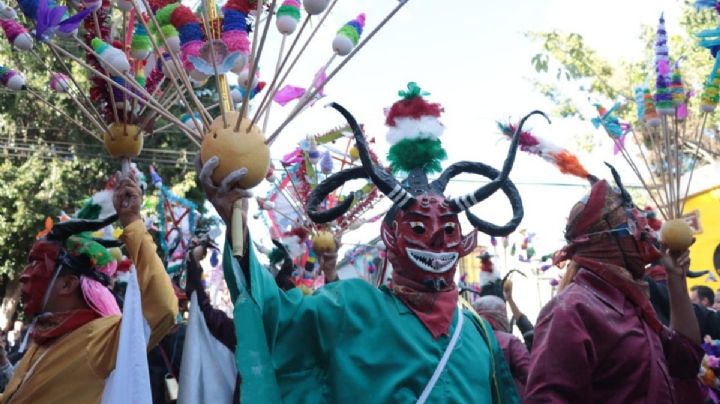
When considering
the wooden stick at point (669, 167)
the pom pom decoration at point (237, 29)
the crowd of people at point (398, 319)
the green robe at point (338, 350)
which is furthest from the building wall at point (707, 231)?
the pom pom decoration at point (237, 29)

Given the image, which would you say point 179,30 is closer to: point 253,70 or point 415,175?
point 253,70

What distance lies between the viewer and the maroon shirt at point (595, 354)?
113 inches

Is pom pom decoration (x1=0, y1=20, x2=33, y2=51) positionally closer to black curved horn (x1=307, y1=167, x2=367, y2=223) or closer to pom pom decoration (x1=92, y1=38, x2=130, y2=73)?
pom pom decoration (x1=92, y1=38, x2=130, y2=73)

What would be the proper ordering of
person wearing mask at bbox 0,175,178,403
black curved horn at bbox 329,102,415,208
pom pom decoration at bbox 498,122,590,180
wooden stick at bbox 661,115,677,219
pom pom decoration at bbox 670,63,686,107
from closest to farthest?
1. person wearing mask at bbox 0,175,178,403
2. black curved horn at bbox 329,102,415,208
3. pom pom decoration at bbox 498,122,590,180
4. wooden stick at bbox 661,115,677,219
5. pom pom decoration at bbox 670,63,686,107

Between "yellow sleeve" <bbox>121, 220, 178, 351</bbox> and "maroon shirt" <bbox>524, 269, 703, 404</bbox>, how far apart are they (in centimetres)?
138

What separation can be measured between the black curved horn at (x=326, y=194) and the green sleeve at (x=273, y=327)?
1.13 feet

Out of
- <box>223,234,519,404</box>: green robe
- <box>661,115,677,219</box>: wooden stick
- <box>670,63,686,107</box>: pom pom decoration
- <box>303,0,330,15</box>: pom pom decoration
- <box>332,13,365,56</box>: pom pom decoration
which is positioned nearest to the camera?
<box>223,234,519,404</box>: green robe

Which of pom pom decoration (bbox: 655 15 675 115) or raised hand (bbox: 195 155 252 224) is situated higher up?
pom pom decoration (bbox: 655 15 675 115)

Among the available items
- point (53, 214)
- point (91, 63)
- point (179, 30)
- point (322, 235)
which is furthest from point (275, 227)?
point (53, 214)

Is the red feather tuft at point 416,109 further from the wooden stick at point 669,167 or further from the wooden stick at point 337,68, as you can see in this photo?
the wooden stick at point 669,167

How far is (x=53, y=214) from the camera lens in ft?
45.1

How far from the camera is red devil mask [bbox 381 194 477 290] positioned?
3.20m

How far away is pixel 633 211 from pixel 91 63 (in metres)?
2.36

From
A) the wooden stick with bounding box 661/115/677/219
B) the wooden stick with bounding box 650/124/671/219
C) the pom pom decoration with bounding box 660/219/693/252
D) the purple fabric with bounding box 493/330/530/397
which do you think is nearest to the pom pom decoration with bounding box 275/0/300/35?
the purple fabric with bounding box 493/330/530/397
